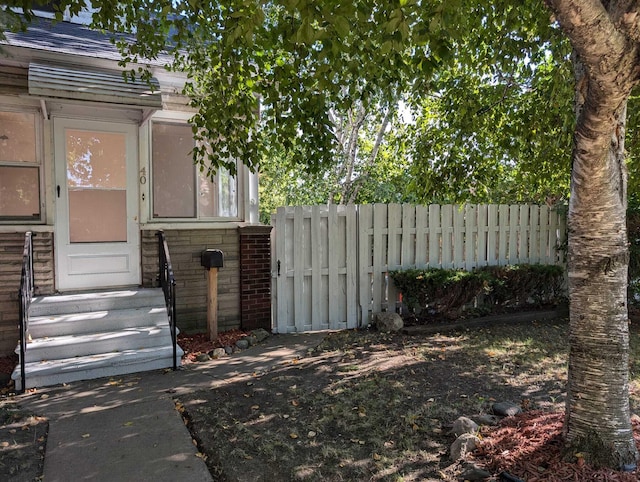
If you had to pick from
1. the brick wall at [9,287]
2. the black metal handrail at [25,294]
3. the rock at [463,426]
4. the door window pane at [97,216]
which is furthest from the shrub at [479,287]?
the brick wall at [9,287]

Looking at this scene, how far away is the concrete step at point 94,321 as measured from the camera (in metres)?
5.24

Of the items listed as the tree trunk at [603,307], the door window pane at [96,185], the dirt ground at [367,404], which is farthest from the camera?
the door window pane at [96,185]

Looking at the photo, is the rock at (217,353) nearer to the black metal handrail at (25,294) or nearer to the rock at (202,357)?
the rock at (202,357)

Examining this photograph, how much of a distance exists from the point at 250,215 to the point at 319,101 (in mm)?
3171

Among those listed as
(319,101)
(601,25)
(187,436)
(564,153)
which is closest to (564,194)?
(564,153)

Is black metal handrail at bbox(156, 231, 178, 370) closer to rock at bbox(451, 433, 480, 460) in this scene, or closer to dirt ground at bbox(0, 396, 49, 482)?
dirt ground at bbox(0, 396, 49, 482)

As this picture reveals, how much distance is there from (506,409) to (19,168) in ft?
20.1

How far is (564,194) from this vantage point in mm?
11328

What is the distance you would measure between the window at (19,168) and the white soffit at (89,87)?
859 millimetres

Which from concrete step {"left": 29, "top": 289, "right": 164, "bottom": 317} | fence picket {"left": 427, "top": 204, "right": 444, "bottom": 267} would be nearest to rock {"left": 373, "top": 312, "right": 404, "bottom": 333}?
fence picket {"left": 427, "top": 204, "right": 444, "bottom": 267}

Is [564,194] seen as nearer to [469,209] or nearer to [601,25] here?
[469,209]

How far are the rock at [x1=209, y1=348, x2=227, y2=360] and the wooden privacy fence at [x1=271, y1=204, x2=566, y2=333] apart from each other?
3.66ft

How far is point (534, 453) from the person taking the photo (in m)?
2.84

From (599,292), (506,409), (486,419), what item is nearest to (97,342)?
(486,419)
